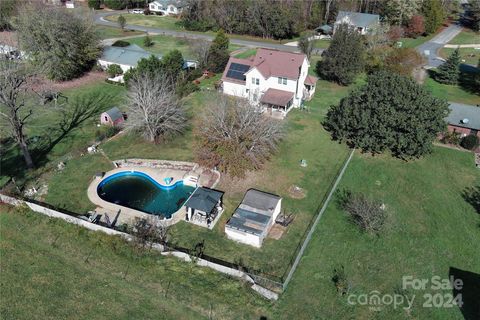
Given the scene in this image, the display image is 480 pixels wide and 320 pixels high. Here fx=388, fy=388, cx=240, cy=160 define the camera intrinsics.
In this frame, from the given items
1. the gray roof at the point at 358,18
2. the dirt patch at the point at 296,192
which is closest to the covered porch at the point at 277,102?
the dirt patch at the point at 296,192

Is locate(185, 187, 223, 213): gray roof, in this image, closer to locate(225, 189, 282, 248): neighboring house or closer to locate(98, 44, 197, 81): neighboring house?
locate(225, 189, 282, 248): neighboring house

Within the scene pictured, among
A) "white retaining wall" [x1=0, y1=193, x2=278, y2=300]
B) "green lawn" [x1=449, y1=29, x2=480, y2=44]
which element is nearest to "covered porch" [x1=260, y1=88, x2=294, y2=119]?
"white retaining wall" [x1=0, y1=193, x2=278, y2=300]

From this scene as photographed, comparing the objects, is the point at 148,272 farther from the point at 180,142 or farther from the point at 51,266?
the point at 180,142

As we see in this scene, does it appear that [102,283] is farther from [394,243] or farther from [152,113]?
[394,243]

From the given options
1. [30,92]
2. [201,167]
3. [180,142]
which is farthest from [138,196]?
[30,92]

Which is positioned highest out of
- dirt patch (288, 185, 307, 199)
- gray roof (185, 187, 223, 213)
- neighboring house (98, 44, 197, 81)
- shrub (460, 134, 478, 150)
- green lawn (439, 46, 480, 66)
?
green lawn (439, 46, 480, 66)
